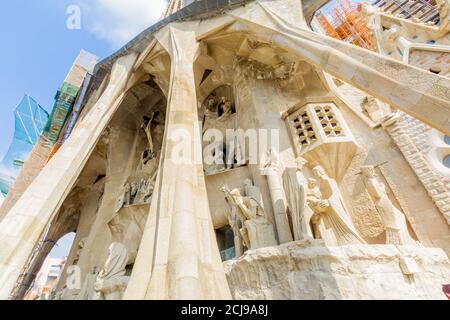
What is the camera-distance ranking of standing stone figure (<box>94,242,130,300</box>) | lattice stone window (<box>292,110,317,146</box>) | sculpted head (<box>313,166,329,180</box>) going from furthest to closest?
lattice stone window (<box>292,110,317,146</box>)
standing stone figure (<box>94,242,130,300</box>)
sculpted head (<box>313,166,329,180</box>)

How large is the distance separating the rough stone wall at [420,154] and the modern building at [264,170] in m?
0.02

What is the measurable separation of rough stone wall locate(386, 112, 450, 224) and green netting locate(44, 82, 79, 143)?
12.8m

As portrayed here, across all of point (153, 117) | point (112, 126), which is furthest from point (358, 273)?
point (112, 126)

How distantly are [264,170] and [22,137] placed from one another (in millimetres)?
13731

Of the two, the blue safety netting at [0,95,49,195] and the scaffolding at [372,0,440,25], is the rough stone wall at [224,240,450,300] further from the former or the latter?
the scaffolding at [372,0,440,25]

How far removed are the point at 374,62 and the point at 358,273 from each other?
2.69 metres

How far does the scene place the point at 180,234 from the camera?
247 centimetres

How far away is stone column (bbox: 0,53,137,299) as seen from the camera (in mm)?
3457

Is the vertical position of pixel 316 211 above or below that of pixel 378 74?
below

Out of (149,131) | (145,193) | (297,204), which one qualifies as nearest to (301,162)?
(297,204)

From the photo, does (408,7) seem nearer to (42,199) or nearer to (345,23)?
(345,23)

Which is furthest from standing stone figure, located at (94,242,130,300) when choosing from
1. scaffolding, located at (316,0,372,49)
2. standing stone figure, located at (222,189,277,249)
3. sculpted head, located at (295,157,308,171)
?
scaffolding, located at (316,0,372,49)

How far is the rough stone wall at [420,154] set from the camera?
13.4ft
